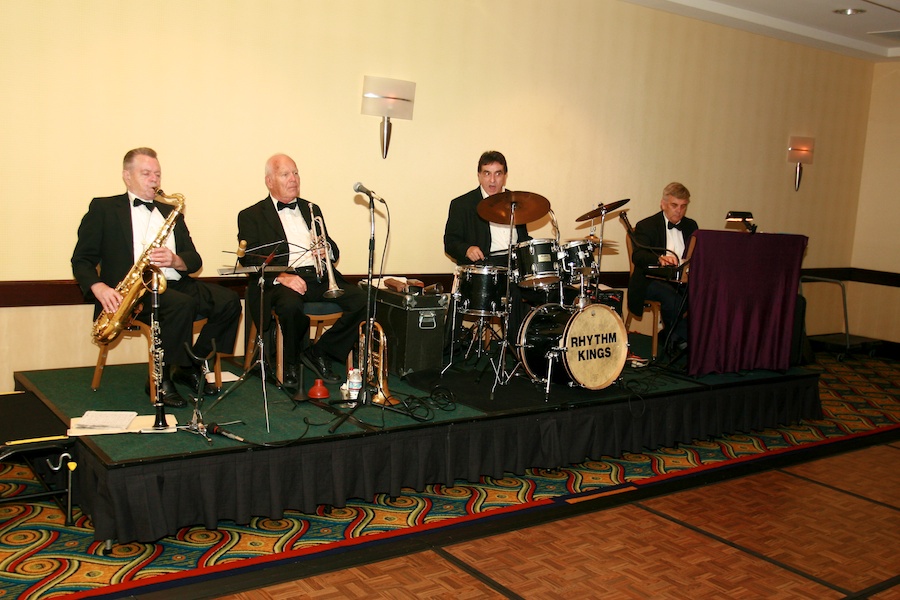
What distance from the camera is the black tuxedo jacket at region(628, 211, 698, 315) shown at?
672cm

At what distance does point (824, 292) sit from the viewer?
10.2 metres

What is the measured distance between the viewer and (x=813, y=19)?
830 centimetres

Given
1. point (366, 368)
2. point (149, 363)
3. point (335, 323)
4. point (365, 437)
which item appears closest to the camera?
point (365, 437)

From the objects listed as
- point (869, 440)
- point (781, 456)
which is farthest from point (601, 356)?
point (869, 440)

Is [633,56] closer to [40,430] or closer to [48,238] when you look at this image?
[48,238]

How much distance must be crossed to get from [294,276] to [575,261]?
1857 millimetres

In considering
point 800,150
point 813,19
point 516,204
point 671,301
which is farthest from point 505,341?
point 800,150

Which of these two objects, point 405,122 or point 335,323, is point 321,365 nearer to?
point 335,323

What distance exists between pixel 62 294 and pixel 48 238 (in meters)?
0.37

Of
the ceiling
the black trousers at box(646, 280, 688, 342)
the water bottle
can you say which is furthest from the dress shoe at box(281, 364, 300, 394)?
the ceiling

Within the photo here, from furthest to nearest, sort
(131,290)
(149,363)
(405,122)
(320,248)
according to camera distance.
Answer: (405,122) → (320,248) → (149,363) → (131,290)

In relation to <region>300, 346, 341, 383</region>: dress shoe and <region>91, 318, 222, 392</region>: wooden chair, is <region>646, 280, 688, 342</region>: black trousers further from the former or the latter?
<region>91, 318, 222, 392</region>: wooden chair

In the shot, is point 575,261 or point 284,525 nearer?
point 284,525

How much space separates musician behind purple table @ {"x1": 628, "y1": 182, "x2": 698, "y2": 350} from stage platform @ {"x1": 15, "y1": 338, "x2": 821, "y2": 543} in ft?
2.06
